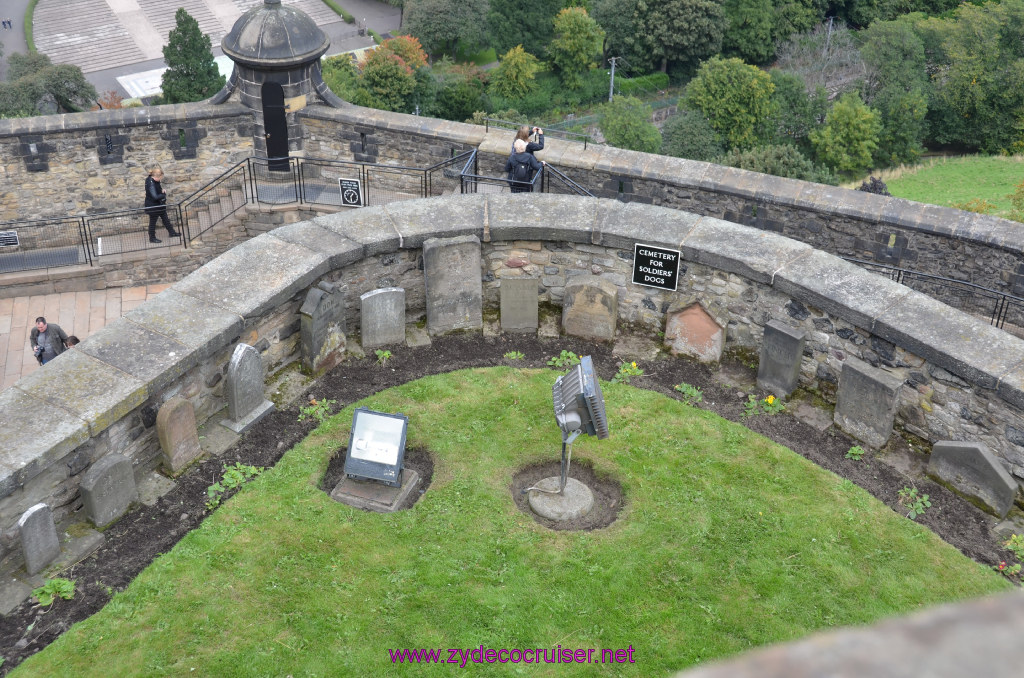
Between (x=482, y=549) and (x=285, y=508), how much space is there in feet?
5.34

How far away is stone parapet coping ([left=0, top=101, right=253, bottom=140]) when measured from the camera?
1444 centimetres

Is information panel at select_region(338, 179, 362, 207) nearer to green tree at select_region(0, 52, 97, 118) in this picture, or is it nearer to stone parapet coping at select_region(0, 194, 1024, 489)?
stone parapet coping at select_region(0, 194, 1024, 489)

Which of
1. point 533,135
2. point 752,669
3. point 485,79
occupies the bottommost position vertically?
point 485,79

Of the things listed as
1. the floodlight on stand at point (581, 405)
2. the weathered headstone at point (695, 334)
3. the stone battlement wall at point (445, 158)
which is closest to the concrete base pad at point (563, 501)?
the floodlight on stand at point (581, 405)

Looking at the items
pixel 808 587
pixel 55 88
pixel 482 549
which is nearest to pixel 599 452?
pixel 482 549

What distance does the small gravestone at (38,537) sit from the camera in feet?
24.1

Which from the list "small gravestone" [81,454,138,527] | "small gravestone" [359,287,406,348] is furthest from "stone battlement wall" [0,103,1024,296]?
"small gravestone" [81,454,138,527]

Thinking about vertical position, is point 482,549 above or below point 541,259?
below

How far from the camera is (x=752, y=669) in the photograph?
6.86 feet

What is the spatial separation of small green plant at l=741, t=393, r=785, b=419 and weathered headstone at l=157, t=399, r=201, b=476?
4.79 meters

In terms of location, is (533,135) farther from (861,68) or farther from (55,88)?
(861,68)

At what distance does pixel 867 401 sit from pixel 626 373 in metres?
2.19

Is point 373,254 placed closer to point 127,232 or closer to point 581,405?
point 581,405

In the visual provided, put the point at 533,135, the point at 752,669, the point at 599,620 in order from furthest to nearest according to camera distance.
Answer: the point at 533,135 → the point at 599,620 → the point at 752,669
